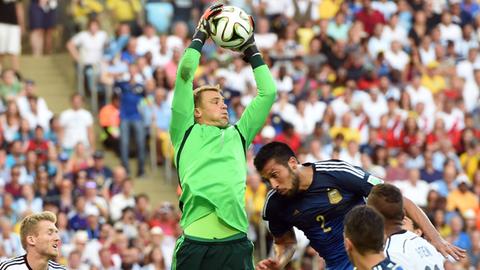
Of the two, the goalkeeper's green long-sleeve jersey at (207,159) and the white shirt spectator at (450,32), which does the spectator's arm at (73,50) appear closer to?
the white shirt spectator at (450,32)

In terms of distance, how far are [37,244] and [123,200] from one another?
9384 mm

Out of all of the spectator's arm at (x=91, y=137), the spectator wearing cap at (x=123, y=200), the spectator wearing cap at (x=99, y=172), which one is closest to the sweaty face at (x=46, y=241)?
the spectator wearing cap at (x=123, y=200)

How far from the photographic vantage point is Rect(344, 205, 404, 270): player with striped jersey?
8.26 meters

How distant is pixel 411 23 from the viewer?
26.9 meters

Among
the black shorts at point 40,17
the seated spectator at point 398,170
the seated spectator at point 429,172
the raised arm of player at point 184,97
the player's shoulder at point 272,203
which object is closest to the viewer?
the raised arm of player at point 184,97

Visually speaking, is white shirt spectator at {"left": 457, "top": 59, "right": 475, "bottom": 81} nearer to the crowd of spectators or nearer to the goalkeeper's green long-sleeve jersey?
the crowd of spectators

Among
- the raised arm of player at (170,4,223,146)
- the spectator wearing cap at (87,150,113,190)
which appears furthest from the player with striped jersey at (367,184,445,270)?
the spectator wearing cap at (87,150,113,190)

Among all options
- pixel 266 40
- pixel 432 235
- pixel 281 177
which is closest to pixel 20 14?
pixel 266 40

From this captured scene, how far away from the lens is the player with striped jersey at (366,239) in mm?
8258

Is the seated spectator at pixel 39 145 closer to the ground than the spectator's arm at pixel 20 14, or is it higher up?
closer to the ground

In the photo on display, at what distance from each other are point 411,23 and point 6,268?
17.4 meters

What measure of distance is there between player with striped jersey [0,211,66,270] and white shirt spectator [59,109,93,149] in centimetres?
1064

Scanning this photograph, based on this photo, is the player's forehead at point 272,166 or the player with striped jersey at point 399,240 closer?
the player with striped jersey at point 399,240

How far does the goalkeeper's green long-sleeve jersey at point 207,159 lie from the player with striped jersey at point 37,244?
1.15 m
